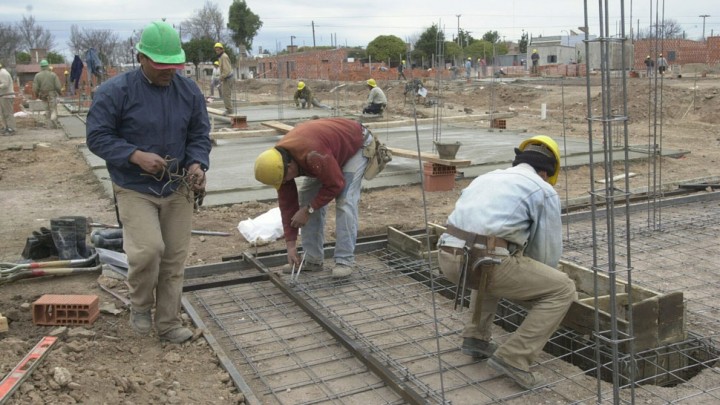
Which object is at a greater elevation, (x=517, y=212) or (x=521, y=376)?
(x=517, y=212)

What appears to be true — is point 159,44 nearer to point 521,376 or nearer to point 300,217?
point 300,217

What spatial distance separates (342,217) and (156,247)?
5.36 ft

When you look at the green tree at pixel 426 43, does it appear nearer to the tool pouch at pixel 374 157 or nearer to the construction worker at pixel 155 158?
the tool pouch at pixel 374 157

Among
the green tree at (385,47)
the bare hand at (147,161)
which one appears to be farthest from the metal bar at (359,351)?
the green tree at (385,47)

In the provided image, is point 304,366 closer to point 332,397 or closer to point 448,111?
point 332,397

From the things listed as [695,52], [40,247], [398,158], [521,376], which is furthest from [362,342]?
[695,52]

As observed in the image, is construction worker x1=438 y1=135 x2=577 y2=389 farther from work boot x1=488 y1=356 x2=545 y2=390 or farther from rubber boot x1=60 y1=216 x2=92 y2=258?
rubber boot x1=60 y1=216 x2=92 y2=258

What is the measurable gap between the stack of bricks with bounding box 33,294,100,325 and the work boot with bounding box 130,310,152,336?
30 cm

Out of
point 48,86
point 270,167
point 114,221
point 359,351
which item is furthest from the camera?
point 48,86

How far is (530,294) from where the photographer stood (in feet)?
10.6

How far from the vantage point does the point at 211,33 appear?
61156 millimetres

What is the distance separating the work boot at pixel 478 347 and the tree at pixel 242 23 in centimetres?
5633

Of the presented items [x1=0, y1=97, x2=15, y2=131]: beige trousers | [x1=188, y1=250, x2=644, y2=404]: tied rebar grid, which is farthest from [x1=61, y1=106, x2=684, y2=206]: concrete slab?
[x1=188, y1=250, x2=644, y2=404]: tied rebar grid

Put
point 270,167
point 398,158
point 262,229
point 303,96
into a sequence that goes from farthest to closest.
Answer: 1. point 303,96
2. point 398,158
3. point 262,229
4. point 270,167
